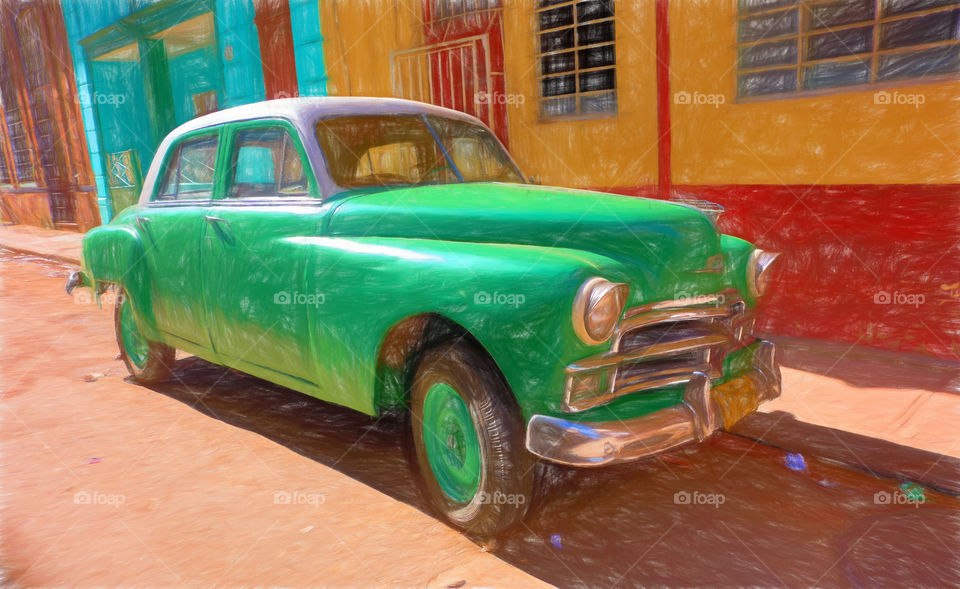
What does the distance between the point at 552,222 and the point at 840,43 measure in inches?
139

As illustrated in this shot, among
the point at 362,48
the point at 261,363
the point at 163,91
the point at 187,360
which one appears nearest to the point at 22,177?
the point at 163,91

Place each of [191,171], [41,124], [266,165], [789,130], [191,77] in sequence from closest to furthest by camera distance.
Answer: [266,165] → [191,171] → [789,130] → [191,77] → [41,124]

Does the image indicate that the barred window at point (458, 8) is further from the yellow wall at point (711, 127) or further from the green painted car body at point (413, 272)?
the green painted car body at point (413, 272)

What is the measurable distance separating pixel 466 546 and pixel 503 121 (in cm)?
537

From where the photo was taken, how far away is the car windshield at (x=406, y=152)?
11.1 ft

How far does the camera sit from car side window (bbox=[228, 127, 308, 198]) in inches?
135

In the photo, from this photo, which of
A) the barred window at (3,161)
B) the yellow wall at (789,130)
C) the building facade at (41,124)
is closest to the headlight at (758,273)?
the yellow wall at (789,130)

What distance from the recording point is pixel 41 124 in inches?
701

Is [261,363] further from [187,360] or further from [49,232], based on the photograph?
[49,232]

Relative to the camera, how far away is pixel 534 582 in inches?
94.0
